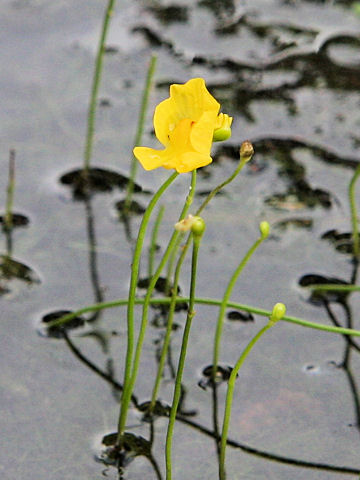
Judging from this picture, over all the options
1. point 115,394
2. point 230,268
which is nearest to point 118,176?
point 230,268

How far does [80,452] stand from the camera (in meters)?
1.61

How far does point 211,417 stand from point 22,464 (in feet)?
1.24

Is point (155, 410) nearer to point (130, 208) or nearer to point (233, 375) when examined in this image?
point (233, 375)

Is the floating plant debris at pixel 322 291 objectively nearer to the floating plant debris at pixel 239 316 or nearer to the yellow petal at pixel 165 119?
the floating plant debris at pixel 239 316

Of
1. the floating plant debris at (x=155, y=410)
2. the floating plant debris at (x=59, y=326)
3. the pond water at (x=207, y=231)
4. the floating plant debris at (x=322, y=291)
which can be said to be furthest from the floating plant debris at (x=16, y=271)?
the floating plant debris at (x=322, y=291)

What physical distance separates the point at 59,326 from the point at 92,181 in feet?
1.80

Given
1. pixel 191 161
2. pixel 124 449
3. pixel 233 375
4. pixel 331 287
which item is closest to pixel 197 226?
pixel 191 161

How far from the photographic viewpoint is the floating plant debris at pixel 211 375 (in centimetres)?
177

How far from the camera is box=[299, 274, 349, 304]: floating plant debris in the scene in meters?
2.00

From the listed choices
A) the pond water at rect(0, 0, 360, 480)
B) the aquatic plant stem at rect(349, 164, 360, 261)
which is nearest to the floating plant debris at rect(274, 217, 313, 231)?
the pond water at rect(0, 0, 360, 480)

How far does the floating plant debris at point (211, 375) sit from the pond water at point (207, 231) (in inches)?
0.6

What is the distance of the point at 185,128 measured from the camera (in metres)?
1.29

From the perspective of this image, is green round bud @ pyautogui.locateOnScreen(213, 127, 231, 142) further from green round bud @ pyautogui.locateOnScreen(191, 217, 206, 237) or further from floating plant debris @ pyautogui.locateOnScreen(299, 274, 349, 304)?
floating plant debris @ pyautogui.locateOnScreen(299, 274, 349, 304)

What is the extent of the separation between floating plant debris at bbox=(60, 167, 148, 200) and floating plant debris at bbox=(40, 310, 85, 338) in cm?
45
